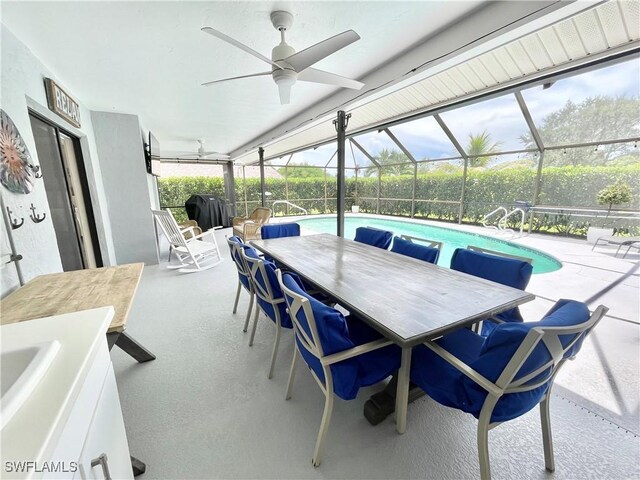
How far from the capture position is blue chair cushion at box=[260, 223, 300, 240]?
3541 millimetres

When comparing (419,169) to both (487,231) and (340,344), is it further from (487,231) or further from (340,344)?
(340,344)

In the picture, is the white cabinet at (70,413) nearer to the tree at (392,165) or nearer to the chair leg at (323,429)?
the chair leg at (323,429)

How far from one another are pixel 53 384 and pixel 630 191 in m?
8.04

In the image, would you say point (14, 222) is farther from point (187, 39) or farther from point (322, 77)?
point (322, 77)

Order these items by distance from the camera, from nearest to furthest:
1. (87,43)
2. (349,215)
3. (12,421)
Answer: (12,421)
(87,43)
(349,215)

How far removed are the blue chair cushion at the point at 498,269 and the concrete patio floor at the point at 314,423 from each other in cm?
55

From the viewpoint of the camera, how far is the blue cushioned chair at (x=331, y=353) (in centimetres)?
119

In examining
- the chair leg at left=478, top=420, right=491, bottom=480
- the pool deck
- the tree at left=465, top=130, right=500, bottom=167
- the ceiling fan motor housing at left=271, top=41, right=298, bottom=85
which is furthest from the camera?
the tree at left=465, top=130, right=500, bottom=167

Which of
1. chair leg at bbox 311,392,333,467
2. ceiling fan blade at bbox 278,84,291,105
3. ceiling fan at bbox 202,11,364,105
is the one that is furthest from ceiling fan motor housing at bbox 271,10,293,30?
chair leg at bbox 311,392,333,467

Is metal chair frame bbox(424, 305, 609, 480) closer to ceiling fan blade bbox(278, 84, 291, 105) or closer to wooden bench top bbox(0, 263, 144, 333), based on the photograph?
wooden bench top bbox(0, 263, 144, 333)

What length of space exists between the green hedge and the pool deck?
5.61 feet

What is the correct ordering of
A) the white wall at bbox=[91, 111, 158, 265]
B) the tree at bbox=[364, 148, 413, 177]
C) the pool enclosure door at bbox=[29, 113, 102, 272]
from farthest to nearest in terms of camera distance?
the tree at bbox=[364, 148, 413, 177], the white wall at bbox=[91, 111, 158, 265], the pool enclosure door at bbox=[29, 113, 102, 272]

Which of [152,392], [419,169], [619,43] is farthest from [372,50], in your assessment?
[419,169]

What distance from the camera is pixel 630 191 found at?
5.05 meters
